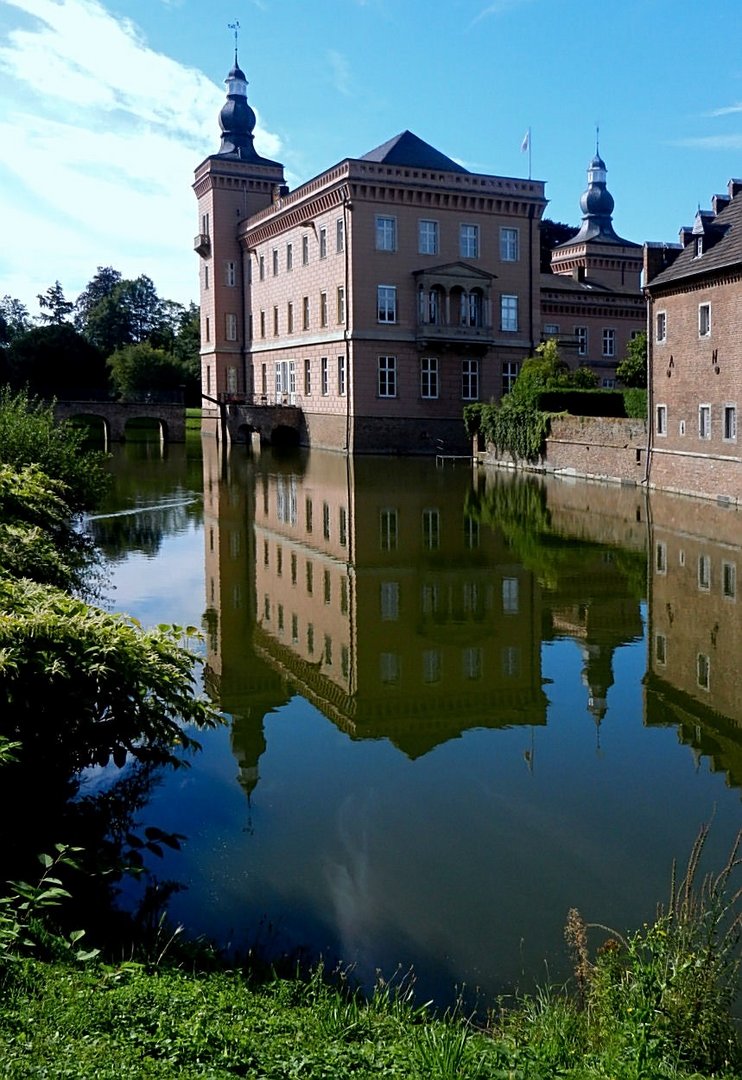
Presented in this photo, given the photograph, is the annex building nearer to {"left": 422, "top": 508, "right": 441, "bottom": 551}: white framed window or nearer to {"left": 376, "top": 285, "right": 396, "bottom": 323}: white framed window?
{"left": 376, "top": 285, "right": 396, "bottom": 323}: white framed window

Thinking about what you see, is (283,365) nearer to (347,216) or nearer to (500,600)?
(347,216)

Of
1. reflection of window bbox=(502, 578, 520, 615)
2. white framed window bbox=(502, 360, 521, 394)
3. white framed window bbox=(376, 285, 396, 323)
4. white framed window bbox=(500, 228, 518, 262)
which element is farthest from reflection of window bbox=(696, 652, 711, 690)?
white framed window bbox=(500, 228, 518, 262)

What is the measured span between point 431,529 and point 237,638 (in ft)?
34.8

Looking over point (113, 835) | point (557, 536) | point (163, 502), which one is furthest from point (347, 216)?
point (113, 835)

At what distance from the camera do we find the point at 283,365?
60.2 m

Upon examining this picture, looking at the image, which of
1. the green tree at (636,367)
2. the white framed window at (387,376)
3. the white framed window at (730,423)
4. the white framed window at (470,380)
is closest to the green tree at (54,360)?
the white framed window at (387,376)

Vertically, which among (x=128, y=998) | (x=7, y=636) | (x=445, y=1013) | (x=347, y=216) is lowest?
(x=445, y=1013)

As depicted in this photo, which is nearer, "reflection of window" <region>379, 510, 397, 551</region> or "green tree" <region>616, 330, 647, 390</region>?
"reflection of window" <region>379, 510, 397, 551</region>

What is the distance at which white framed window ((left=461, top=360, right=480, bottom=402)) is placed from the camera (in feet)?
169

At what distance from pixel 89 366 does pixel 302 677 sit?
254 ft

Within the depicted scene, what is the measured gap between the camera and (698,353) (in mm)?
30406

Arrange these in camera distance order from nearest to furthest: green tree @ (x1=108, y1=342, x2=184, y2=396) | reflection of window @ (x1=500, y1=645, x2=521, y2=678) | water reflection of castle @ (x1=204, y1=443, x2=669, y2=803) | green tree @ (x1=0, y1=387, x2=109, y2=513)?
1. water reflection of castle @ (x1=204, y1=443, x2=669, y2=803)
2. reflection of window @ (x1=500, y1=645, x2=521, y2=678)
3. green tree @ (x1=0, y1=387, x2=109, y2=513)
4. green tree @ (x1=108, y1=342, x2=184, y2=396)

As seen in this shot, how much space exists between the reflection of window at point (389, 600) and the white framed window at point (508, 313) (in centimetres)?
3700

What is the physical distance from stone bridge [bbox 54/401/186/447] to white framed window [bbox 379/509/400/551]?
35.4 metres
